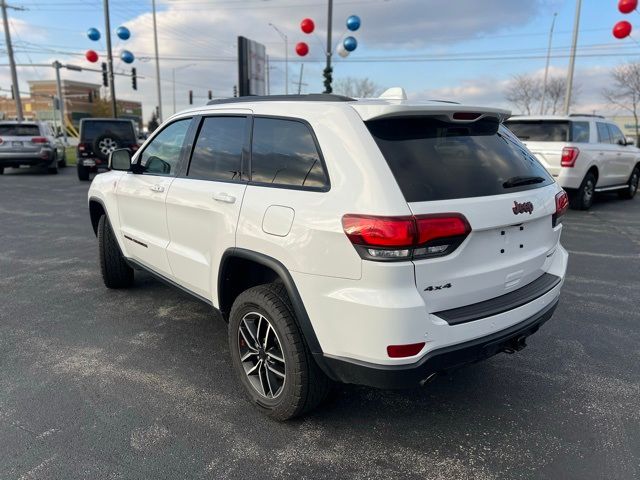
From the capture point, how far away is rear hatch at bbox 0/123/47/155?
15.2 metres

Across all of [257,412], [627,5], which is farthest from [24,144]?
[627,5]

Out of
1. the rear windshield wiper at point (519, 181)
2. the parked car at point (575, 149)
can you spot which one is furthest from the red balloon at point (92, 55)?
the rear windshield wiper at point (519, 181)

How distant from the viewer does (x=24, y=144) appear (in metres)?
15.4

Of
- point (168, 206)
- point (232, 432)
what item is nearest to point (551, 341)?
point (232, 432)

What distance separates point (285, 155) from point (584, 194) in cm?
913

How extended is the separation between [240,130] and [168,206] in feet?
2.89

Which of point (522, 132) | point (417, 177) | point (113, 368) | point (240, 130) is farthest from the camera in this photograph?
point (522, 132)

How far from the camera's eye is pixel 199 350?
370cm

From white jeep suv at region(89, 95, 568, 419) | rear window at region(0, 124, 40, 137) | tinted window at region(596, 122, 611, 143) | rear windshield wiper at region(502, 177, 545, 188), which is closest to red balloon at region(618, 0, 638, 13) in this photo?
tinted window at region(596, 122, 611, 143)

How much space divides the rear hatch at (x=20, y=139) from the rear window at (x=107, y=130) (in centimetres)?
223

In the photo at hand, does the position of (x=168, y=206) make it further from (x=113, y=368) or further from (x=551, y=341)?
(x=551, y=341)

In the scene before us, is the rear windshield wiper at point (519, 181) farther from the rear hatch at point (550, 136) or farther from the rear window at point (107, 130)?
the rear window at point (107, 130)

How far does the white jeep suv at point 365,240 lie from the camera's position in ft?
7.23

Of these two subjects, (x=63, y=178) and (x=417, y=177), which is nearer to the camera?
(x=417, y=177)
